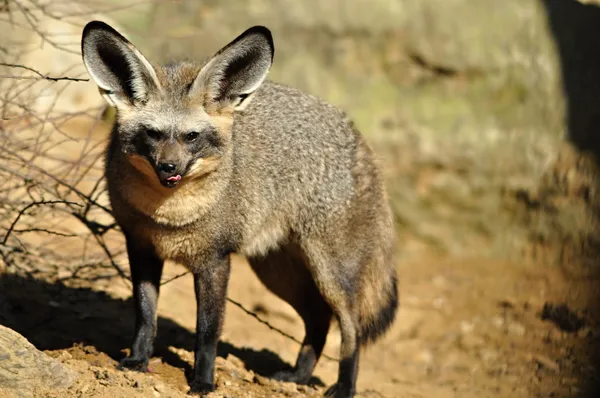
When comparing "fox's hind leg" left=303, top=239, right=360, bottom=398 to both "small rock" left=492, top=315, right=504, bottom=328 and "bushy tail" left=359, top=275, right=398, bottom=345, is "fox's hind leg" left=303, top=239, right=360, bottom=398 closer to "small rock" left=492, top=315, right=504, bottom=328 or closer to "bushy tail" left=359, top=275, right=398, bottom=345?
"bushy tail" left=359, top=275, right=398, bottom=345

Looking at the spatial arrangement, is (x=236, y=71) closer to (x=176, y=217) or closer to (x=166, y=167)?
(x=166, y=167)

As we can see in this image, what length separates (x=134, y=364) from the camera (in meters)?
5.46

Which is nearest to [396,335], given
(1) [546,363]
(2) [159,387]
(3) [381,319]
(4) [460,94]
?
(1) [546,363]

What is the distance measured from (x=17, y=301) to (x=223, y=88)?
2488mm

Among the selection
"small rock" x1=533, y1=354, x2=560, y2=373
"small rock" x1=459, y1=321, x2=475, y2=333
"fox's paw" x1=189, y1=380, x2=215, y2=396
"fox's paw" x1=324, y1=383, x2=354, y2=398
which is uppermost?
"fox's paw" x1=189, y1=380, x2=215, y2=396

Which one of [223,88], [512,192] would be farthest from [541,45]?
[223,88]

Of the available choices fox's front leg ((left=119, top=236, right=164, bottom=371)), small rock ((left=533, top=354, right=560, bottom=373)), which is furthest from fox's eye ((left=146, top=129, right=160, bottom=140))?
small rock ((left=533, top=354, right=560, bottom=373))

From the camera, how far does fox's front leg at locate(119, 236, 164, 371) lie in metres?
5.47

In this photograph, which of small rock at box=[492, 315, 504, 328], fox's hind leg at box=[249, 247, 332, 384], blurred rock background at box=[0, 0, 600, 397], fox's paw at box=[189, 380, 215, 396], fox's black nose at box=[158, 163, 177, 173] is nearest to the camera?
fox's black nose at box=[158, 163, 177, 173]

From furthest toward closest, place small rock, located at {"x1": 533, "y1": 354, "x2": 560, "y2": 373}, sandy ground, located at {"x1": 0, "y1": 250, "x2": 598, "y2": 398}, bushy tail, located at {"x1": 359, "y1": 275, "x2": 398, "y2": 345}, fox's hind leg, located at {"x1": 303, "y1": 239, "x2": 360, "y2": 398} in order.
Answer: small rock, located at {"x1": 533, "y1": 354, "x2": 560, "y2": 373}, bushy tail, located at {"x1": 359, "y1": 275, "x2": 398, "y2": 345}, fox's hind leg, located at {"x1": 303, "y1": 239, "x2": 360, "y2": 398}, sandy ground, located at {"x1": 0, "y1": 250, "x2": 598, "y2": 398}

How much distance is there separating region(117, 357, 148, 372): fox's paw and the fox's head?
3.98ft

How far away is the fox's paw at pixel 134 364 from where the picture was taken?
17.9 ft

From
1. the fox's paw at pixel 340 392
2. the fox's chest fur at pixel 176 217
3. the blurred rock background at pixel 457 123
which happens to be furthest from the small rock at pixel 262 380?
the blurred rock background at pixel 457 123

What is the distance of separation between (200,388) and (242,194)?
4.02 feet
